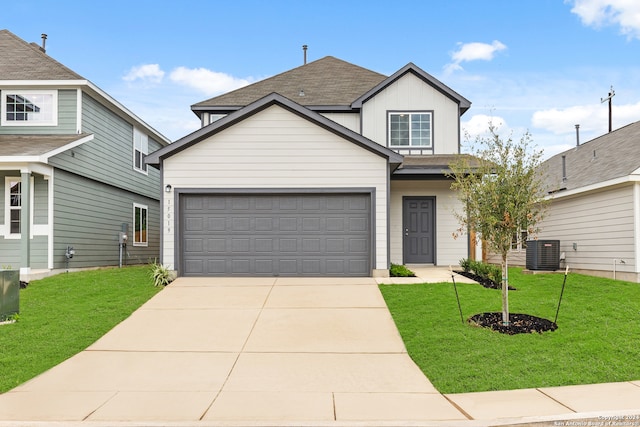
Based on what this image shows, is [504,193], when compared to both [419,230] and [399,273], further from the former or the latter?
[419,230]

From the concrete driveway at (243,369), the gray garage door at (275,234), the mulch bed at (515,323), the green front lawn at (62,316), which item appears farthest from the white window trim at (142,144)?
the mulch bed at (515,323)

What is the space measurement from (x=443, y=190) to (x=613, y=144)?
6829 millimetres

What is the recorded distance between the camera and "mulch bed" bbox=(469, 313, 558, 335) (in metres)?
8.06

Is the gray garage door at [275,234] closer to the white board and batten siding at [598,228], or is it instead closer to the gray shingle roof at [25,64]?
the gray shingle roof at [25,64]

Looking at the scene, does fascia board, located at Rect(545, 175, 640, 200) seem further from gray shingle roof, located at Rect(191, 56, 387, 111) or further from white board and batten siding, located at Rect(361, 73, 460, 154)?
gray shingle roof, located at Rect(191, 56, 387, 111)

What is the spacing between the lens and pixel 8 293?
30.7 feet

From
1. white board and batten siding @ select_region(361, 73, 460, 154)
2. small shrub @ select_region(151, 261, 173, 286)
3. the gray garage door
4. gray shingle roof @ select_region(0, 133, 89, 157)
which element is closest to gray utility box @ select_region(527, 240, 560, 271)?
white board and batten siding @ select_region(361, 73, 460, 154)

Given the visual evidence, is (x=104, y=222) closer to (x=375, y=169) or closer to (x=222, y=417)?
(x=375, y=169)

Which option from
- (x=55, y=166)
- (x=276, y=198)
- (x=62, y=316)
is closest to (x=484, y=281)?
(x=276, y=198)

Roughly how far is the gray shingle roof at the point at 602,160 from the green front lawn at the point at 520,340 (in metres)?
4.50

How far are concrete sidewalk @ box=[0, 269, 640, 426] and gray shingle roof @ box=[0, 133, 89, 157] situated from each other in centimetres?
658

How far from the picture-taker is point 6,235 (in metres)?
15.0

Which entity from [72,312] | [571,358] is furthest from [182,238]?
[571,358]

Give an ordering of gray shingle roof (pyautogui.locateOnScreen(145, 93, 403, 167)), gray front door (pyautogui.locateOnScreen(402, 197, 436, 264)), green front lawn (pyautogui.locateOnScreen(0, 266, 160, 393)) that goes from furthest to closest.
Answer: gray front door (pyautogui.locateOnScreen(402, 197, 436, 264)) → gray shingle roof (pyautogui.locateOnScreen(145, 93, 403, 167)) → green front lawn (pyautogui.locateOnScreen(0, 266, 160, 393))
